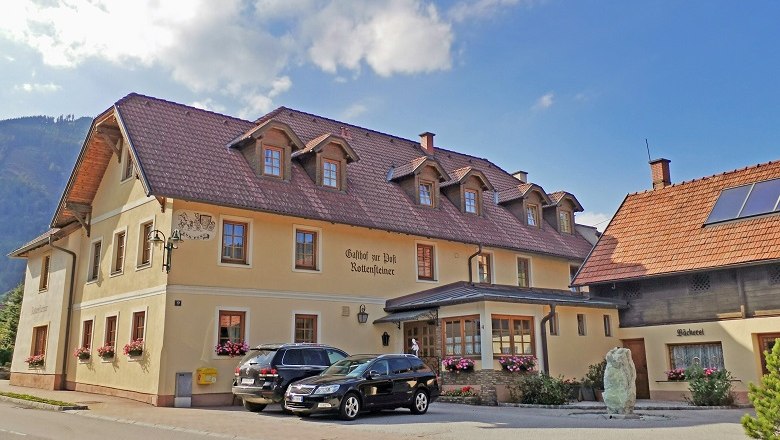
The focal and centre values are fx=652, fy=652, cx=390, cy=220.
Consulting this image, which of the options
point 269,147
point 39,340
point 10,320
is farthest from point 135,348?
point 10,320

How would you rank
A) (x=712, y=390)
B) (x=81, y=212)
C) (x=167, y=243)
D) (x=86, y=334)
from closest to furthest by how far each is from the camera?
(x=167, y=243) < (x=712, y=390) < (x=86, y=334) < (x=81, y=212)

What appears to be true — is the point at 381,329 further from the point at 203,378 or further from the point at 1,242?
the point at 1,242

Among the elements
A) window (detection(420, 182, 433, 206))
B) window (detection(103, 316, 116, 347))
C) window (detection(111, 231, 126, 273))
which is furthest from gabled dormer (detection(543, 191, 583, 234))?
window (detection(103, 316, 116, 347))

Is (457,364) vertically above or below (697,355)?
below

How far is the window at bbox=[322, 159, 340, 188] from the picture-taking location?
24.1m

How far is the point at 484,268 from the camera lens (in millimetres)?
27453

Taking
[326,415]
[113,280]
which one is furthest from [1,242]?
[326,415]

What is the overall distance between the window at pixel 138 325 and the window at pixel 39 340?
8.29 meters

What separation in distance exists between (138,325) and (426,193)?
494 inches

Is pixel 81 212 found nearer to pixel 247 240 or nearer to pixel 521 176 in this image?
pixel 247 240

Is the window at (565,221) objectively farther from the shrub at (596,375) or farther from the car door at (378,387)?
the car door at (378,387)

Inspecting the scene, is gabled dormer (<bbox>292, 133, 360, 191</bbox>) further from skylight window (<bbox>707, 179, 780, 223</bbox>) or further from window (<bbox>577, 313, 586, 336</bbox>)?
skylight window (<bbox>707, 179, 780, 223</bbox>)

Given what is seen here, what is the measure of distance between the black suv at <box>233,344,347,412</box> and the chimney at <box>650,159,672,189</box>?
17687 millimetres

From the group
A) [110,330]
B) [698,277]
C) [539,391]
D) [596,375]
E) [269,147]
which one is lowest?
[539,391]
